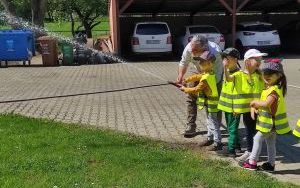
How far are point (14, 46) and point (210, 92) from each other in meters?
15.7

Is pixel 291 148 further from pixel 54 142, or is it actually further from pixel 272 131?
pixel 54 142

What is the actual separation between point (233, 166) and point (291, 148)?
55.3 inches

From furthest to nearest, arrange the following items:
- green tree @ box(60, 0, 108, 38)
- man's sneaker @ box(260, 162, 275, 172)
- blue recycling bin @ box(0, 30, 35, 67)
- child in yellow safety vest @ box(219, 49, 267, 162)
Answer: green tree @ box(60, 0, 108, 38), blue recycling bin @ box(0, 30, 35, 67), child in yellow safety vest @ box(219, 49, 267, 162), man's sneaker @ box(260, 162, 275, 172)

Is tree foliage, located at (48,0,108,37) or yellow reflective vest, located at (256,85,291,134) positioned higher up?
tree foliage, located at (48,0,108,37)

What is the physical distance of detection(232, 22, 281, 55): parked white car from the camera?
2400 cm

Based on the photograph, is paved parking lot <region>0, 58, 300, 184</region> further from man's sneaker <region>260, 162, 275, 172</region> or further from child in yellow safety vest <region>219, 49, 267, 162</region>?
child in yellow safety vest <region>219, 49, 267, 162</region>

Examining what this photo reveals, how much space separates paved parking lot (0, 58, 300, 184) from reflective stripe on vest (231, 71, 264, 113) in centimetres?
85

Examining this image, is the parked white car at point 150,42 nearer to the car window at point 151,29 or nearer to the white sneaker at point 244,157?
the car window at point 151,29

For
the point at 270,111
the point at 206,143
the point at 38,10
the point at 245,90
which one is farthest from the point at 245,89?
the point at 38,10

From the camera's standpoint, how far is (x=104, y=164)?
6.08m

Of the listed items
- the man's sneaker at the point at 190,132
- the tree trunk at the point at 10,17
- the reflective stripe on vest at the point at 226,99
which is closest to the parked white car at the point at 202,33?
the tree trunk at the point at 10,17

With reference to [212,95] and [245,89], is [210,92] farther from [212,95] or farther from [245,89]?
[245,89]

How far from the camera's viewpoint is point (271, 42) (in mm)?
23984

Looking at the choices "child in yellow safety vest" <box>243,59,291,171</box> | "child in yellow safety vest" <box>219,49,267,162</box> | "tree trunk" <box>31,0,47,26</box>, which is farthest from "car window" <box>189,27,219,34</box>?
"child in yellow safety vest" <box>243,59,291,171</box>
